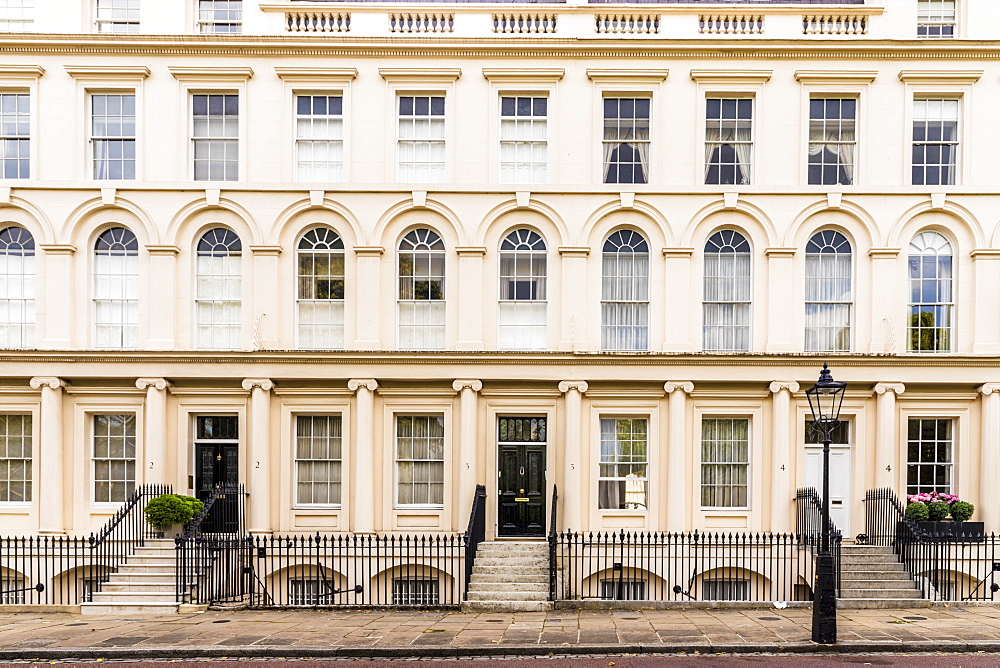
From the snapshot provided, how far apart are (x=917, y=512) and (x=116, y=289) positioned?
19.3 m

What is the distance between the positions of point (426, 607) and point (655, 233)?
994 cm

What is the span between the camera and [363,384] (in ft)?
61.8

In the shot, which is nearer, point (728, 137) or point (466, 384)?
point (466, 384)

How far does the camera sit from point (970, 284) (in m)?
19.0

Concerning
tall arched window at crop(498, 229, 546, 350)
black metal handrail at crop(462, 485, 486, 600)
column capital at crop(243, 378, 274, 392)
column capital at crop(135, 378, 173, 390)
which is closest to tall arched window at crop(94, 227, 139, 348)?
column capital at crop(135, 378, 173, 390)

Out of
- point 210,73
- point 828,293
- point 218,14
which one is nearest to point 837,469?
point 828,293

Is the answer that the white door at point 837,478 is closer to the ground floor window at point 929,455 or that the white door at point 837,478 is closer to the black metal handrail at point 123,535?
the ground floor window at point 929,455

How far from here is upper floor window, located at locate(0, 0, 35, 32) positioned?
63.7 ft

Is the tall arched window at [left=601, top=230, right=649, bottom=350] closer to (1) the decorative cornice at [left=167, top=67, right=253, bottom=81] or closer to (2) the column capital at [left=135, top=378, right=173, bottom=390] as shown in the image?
(1) the decorative cornice at [left=167, top=67, right=253, bottom=81]

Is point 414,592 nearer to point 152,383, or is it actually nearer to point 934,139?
point 152,383

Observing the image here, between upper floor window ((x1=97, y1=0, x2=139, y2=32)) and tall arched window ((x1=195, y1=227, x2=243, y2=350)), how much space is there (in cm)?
547

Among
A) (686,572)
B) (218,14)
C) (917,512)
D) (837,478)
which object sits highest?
(218,14)

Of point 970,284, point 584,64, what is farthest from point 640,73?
point 970,284

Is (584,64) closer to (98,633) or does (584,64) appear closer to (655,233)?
(655,233)
